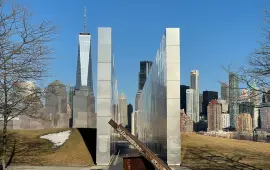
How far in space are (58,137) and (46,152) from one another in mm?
5227

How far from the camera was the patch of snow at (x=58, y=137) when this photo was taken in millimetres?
33719

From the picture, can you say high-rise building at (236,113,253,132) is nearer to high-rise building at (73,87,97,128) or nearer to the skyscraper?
high-rise building at (73,87,97,128)

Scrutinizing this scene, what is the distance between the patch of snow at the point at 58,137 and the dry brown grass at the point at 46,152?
474mm

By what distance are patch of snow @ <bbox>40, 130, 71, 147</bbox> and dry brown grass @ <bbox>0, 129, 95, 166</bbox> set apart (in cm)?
47

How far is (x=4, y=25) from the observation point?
13227 millimetres

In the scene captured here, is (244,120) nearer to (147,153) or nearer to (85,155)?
(85,155)

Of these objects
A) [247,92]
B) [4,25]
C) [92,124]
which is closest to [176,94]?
[247,92]

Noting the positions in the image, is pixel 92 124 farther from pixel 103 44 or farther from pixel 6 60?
pixel 6 60

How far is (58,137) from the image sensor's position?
117 feet

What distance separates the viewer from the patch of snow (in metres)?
33.7

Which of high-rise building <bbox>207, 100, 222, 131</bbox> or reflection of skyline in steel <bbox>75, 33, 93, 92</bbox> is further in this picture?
reflection of skyline in steel <bbox>75, 33, 93, 92</bbox>

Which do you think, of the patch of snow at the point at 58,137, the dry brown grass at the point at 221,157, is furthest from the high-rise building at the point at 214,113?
the patch of snow at the point at 58,137

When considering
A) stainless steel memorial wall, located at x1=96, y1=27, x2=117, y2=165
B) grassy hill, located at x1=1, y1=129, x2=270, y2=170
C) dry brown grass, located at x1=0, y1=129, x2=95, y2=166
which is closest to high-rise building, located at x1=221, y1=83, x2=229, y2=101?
grassy hill, located at x1=1, y1=129, x2=270, y2=170

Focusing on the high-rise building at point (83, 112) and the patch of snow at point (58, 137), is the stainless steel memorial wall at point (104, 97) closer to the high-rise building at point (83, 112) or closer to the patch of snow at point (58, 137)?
the patch of snow at point (58, 137)
